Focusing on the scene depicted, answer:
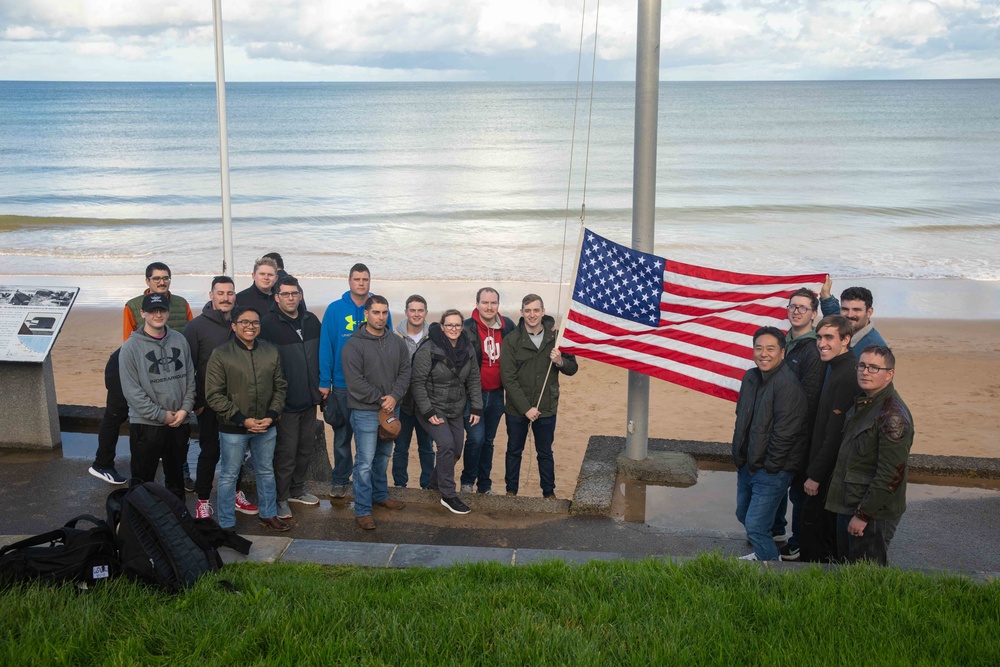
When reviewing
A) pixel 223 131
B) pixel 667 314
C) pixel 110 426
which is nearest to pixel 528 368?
pixel 667 314

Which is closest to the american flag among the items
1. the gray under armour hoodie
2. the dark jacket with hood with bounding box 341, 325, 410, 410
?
the dark jacket with hood with bounding box 341, 325, 410, 410

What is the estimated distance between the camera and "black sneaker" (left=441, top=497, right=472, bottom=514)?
Answer: 715 cm

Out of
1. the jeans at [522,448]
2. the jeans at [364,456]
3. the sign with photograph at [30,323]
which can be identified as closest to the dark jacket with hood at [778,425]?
the jeans at [522,448]

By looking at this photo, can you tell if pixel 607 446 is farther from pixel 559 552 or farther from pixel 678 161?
pixel 678 161

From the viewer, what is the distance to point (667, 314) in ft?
25.2

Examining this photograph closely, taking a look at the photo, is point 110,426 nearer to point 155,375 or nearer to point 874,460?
point 155,375

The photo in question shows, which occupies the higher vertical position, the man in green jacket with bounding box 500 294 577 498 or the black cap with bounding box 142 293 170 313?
the black cap with bounding box 142 293 170 313

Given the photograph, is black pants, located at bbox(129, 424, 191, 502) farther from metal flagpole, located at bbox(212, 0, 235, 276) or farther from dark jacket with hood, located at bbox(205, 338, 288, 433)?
metal flagpole, located at bbox(212, 0, 235, 276)

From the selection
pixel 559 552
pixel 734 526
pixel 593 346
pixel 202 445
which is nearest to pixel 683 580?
pixel 559 552

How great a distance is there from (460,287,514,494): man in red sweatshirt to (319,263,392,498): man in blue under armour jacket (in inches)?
31.4

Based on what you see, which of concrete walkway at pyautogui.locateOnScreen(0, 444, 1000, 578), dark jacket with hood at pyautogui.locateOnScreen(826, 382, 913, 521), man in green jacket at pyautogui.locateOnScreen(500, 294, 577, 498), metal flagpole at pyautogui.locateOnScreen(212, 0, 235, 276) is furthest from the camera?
metal flagpole at pyautogui.locateOnScreen(212, 0, 235, 276)

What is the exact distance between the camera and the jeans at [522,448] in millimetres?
7812

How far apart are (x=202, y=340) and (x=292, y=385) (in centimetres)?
89

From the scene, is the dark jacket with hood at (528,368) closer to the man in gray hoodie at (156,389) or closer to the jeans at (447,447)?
the jeans at (447,447)
